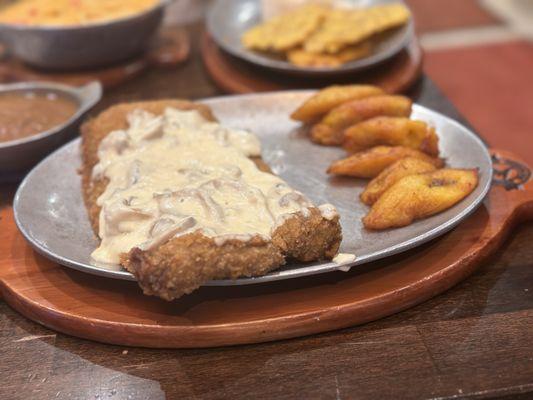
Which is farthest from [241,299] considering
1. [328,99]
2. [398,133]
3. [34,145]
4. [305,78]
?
[305,78]

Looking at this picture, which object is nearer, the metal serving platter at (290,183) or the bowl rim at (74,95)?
the metal serving platter at (290,183)

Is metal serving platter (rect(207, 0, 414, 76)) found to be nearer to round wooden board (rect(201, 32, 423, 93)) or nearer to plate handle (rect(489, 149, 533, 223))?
round wooden board (rect(201, 32, 423, 93))

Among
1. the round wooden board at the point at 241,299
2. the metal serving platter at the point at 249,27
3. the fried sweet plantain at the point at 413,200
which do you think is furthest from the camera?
the metal serving platter at the point at 249,27

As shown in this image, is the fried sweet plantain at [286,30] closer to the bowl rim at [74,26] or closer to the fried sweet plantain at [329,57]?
the fried sweet plantain at [329,57]

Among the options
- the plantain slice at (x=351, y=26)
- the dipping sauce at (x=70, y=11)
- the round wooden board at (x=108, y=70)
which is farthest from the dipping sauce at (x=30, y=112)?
the plantain slice at (x=351, y=26)

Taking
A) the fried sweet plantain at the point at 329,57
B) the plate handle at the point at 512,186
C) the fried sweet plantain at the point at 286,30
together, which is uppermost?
the fried sweet plantain at the point at 286,30

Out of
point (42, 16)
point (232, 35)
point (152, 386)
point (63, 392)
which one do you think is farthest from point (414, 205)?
point (42, 16)

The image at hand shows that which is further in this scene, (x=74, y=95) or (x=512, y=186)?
(x=74, y=95)

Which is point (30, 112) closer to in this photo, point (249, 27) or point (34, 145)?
point (34, 145)
